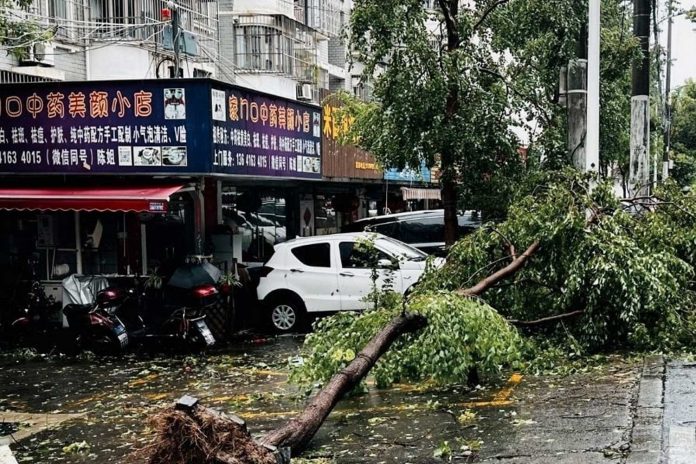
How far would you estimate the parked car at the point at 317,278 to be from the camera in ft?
47.7

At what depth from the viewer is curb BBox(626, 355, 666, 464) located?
18.6 feet

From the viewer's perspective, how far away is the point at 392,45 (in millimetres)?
12984

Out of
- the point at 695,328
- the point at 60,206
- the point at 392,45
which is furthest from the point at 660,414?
the point at 60,206

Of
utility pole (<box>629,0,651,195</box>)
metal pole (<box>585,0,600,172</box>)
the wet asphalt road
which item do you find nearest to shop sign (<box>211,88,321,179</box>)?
the wet asphalt road

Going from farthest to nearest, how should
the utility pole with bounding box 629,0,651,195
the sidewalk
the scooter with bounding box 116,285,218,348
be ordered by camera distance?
the utility pole with bounding box 629,0,651,195 < the scooter with bounding box 116,285,218,348 < the sidewalk

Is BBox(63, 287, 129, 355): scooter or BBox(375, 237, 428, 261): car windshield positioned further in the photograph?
BBox(375, 237, 428, 261): car windshield

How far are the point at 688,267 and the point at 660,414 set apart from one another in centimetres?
342

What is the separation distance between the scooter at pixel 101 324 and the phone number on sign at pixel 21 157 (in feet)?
8.43

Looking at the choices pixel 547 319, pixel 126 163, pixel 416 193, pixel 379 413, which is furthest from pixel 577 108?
pixel 416 193

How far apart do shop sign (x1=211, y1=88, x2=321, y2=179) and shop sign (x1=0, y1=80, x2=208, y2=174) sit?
0.44m

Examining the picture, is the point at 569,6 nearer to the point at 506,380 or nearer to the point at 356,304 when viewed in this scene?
the point at 356,304

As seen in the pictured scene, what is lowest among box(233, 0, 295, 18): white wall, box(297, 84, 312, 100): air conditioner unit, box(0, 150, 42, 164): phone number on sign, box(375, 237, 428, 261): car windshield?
box(375, 237, 428, 261): car windshield

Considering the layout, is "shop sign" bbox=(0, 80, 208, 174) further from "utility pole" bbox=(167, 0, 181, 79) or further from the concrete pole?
"utility pole" bbox=(167, 0, 181, 79)

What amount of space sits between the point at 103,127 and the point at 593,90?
25.2 feet
